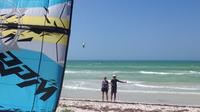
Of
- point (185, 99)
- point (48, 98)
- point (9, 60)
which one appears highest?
point (9, 60)

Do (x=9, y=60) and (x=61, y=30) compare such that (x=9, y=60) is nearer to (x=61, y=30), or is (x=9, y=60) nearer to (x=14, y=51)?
(x=14, y=51)

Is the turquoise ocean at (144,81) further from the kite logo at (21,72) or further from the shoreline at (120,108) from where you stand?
the kite logo at (21,72)

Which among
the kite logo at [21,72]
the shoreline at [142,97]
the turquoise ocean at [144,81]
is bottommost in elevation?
the shoreline at [142,97]

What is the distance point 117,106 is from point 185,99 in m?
6.65

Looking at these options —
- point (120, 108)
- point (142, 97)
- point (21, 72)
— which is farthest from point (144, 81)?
point (21, 72)

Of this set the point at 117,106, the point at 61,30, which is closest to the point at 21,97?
the point at 61,30

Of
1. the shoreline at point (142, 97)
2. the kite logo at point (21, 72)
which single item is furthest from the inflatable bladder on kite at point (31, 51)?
the shoreline at point (142, 97)

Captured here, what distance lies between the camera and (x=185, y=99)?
20.7m

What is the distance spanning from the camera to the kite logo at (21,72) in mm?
5375

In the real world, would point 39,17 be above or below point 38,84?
above

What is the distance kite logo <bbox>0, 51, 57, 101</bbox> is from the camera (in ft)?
17.6

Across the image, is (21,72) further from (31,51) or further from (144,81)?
(144,81)

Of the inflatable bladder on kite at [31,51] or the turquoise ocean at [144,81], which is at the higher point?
the inflatable bladder on kite at [31,51]

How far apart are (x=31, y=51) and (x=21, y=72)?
32 cm
